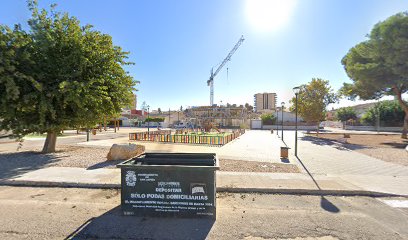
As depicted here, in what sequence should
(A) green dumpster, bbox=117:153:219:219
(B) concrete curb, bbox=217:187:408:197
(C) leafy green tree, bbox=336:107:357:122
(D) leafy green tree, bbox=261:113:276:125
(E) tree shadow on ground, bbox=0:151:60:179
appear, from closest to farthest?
(A) green dumpster, bbox=117:153:219:219 < (B) concrete curb, bbox=217:187:408:197 < (E) tree shadow on ground, bbox=0:151:60:179 < (D) leafy green tree, bbox=261:113:276:125 < (C) leafy green tree, bbox=336:107:357:122

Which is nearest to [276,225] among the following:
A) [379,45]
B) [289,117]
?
[379,45]

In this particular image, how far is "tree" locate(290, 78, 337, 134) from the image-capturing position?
28719 millimetres

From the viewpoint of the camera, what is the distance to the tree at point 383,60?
→ 688 inches

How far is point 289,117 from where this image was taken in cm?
6184

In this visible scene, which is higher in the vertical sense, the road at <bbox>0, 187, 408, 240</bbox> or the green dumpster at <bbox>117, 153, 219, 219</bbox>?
the green dumpster at <bbox>117, 153, 219, 219</bbox>

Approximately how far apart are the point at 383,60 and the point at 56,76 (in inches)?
1043

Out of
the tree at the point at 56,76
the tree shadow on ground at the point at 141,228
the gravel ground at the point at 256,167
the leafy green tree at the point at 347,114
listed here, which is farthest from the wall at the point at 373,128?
the tree shadow on ground at the point at 141,228

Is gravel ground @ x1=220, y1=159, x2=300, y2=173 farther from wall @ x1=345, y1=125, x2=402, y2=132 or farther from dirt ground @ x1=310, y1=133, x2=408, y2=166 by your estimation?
wall @ x1=345, y1=125, x2=402, y2=132

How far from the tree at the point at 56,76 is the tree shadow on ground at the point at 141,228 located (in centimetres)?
714

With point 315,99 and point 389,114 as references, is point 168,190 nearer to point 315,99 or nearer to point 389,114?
point 315,99

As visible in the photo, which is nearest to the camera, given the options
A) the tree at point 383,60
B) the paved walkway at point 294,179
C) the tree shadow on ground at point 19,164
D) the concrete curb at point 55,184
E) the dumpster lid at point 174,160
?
the dumpster lid at point 174,160

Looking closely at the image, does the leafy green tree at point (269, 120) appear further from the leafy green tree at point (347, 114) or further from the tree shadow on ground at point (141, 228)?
the tree shadow on ground at point (141, 228)

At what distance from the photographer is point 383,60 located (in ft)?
65.6

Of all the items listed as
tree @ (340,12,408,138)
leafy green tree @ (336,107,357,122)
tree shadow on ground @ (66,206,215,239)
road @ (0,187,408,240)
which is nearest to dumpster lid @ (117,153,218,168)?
road @ (0,187,408,240)
